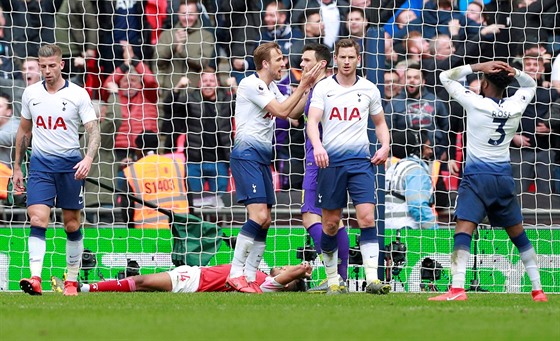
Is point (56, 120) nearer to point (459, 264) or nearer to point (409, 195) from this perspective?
point (459, 264)

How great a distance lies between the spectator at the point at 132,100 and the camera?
51.3 ft

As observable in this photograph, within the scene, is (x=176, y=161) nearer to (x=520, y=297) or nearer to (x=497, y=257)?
(x=497, y=257)

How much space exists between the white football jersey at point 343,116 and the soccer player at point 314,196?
3.31 ft

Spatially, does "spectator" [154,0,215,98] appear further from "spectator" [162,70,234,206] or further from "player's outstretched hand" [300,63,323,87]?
"player's outstretched hand" [300,63,323,87]

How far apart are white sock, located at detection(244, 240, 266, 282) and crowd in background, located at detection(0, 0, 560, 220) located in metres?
2.89

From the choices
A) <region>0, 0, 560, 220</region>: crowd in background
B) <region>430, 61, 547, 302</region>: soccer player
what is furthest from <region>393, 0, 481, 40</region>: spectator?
<region>430, 61, 547, 302</region>: soccer player

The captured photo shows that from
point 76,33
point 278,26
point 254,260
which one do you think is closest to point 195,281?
point 254,260

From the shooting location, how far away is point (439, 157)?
592 inches

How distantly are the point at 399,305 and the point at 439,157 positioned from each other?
570 centimetres

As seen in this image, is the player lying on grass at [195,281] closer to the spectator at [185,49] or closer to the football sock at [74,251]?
the football sock at [74,251]

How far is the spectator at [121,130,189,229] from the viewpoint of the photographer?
14581 mm

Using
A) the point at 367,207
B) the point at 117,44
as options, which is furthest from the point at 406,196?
the point at 117,44

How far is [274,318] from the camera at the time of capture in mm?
8055

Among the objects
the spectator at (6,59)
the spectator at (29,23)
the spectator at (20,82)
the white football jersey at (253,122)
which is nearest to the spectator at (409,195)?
the white football jersey at (253,122)
